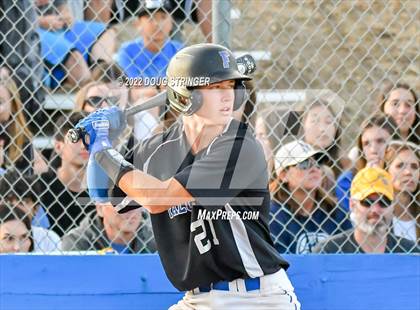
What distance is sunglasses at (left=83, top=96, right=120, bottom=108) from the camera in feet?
17.5

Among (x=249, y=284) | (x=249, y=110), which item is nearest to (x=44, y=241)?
(x=249, y=110)

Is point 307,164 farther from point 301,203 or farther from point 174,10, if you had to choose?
point 174,10

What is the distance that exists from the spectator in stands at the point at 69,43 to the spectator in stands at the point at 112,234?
75cm

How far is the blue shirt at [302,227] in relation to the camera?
5.24m

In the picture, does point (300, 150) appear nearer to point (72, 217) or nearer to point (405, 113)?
point (405, 113)

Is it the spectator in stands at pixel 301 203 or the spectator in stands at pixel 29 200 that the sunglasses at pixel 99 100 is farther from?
the spectator in stands at pixel 301 203

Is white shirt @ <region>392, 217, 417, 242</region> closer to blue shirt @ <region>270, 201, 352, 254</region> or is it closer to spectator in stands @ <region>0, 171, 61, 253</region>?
blue shirt @ <region>270, 201, 352, 254</region>

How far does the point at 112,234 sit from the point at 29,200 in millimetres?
474

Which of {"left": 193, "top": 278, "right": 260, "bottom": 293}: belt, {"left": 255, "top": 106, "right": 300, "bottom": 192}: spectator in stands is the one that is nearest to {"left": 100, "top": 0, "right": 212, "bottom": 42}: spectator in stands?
{"left": 255, "top": 106, "right": 300, "bottom": 192}: spectator in stands

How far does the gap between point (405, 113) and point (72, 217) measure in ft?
6.40

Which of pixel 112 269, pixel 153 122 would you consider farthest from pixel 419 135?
pixel 112 269

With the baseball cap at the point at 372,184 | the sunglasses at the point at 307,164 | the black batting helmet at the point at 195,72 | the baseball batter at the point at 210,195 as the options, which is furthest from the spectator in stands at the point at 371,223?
the black batting helmet at the point at 195,72

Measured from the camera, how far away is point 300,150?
540 centimetres

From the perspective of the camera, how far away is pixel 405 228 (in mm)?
5375
